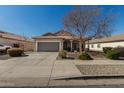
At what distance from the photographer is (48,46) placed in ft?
114

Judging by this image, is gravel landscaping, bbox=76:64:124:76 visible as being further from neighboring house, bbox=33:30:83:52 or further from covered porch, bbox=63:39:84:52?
covered porch, bbox=63:39:84:52

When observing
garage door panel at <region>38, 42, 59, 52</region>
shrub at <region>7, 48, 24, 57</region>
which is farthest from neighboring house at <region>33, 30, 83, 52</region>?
shrub at <region>7, 48, 24, 57</region>

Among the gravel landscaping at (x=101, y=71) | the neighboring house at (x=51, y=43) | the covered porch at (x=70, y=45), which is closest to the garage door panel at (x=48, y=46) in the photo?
the neighboring house at (x=51, y=43)

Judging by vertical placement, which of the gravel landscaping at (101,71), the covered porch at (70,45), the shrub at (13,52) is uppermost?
the covered porch at (70,45)

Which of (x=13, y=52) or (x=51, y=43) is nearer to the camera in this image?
(x=13, y=52)

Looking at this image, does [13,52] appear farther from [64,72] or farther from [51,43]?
[51,43]

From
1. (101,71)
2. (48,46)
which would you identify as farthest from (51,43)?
(101,71)

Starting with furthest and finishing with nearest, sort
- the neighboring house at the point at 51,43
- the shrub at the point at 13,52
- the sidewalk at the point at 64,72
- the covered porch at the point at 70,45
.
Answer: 1. the covered porch at the point at 70,45
2. the neighboring house at the point at 51,43
3. the shrub at the point at 13,52
4. the sidewalk at the point at 64,72

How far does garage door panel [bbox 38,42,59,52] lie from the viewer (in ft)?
113

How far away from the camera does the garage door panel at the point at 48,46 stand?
113 ft

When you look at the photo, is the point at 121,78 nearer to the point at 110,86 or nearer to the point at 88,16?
the point at 110,86

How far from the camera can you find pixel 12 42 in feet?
118

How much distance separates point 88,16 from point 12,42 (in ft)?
57.0

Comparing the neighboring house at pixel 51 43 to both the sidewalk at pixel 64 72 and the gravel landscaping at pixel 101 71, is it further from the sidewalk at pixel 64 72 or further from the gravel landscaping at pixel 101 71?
the sidewalk at pixel 64 72
